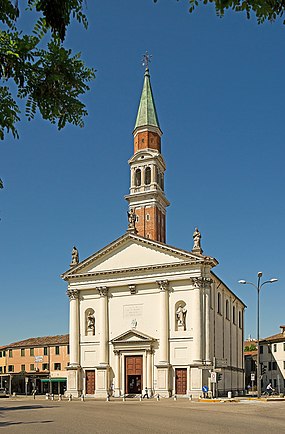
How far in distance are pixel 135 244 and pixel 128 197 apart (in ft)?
51.2

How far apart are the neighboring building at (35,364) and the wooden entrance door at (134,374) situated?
2104cm

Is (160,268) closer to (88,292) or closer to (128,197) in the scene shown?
(88,292)

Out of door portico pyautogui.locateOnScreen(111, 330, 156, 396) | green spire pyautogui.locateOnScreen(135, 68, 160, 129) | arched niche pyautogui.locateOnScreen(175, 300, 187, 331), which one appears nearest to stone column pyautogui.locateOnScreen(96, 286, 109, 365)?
door portico pyautogui.locateOnScreen(111, 330, 156, 396)

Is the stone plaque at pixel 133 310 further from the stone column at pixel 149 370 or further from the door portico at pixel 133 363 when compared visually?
the stone column at pixel 149 370

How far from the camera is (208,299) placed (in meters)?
55.4

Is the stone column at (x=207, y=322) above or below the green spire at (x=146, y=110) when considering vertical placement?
below

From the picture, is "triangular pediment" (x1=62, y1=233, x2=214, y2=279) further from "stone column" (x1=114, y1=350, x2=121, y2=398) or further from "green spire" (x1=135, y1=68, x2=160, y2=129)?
"green spire" (x1=135, y1=68, x2=160, y2=129)

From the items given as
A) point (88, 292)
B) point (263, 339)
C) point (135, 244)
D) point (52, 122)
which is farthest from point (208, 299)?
point (52, 122)

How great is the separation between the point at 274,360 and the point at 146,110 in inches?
1643

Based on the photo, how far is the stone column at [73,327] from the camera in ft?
198

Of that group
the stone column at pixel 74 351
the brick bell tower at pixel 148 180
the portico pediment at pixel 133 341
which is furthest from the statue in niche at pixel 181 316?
the brick bell tower at pixel 148 180

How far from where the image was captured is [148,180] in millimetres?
74125

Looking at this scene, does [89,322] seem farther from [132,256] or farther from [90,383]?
[132,256]

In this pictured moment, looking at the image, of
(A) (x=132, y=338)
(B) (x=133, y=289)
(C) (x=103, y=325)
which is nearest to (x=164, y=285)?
(B) (x=133, y=289)
